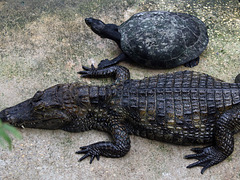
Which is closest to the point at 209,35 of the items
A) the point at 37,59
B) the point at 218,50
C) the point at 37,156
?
the point at 218,50

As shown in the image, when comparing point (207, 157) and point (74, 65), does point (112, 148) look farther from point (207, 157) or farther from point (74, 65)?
point (74, 65)

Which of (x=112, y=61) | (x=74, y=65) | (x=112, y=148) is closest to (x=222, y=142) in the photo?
(x=112, y=148)

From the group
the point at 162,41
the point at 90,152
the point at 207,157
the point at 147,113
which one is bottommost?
the point at 207,157

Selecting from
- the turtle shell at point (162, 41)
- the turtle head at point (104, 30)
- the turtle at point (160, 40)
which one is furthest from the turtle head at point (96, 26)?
the turtle shell at point (162, 41)

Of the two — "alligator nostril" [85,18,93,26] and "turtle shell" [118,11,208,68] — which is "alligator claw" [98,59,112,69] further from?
"alligator nostril" [85,18,93,26]

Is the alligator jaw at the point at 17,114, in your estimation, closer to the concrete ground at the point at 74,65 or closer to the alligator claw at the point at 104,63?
the concrete ground at the point at 74,65

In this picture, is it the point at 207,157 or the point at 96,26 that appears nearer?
the point at 207,157

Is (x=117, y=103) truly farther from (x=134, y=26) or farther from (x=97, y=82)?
(x=134, y=26)
